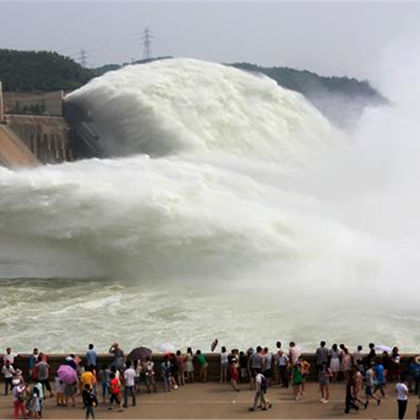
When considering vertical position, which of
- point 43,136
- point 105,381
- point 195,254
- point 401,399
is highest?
point 43,136

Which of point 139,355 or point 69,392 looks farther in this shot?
point 139,355

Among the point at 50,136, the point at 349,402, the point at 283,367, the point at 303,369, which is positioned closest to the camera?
the point at 349,402

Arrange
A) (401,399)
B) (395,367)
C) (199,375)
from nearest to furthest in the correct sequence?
(401,399)
(395,367)
(199,375)

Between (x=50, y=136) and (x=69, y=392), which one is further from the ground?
(x=50, y=136)

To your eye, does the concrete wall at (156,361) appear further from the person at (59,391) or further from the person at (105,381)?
the person at (59,391)

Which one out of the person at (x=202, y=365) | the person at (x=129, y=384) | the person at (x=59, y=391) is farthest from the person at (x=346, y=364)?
the person at (x=59, y=391)

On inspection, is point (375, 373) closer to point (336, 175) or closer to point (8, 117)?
point (336, 175)

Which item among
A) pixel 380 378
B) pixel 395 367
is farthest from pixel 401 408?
pixel 395 367

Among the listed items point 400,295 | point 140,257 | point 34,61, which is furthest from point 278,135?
point 34,61

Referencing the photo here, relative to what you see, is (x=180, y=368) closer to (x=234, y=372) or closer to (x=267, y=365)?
(x=234, y=372)
